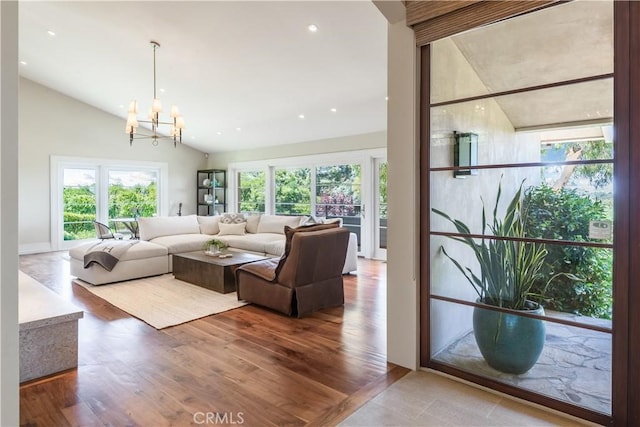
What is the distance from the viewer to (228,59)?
16.5ft

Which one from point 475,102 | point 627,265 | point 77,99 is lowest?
point 627,265

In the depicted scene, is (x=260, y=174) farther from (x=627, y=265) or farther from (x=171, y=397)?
(x=627, y=265)

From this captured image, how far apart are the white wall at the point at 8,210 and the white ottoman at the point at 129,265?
172 inches

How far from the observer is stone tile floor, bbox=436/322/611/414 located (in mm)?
1965

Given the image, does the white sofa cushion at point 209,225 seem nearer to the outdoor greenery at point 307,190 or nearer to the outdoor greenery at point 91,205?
the outdoor greenery at point 307,190

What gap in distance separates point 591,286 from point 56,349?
133 inches

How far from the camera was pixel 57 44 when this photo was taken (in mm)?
5605

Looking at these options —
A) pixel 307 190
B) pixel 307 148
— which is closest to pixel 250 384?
pixel 307 190

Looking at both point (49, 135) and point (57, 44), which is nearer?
point (57, 44)

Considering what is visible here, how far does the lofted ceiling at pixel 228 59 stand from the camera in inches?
157

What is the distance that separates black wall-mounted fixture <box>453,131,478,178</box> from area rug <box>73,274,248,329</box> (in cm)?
269

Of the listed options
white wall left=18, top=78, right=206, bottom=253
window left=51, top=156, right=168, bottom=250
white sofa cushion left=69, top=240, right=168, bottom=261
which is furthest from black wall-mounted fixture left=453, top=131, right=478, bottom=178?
window left=51, top=156, right=168, bottom=250

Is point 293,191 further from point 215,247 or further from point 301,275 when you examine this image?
point 301,275

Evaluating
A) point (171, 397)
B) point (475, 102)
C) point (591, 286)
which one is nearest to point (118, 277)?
point (171, 397)
